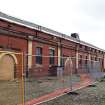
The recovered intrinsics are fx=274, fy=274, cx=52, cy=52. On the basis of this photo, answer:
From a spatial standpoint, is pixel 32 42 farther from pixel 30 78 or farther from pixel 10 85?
pixel 10 85

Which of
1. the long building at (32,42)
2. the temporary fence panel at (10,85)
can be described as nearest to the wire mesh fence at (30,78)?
the temporary fence panel at (10,85)

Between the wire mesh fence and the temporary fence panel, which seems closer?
the temporary fence panel

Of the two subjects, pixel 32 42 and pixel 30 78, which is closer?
pixel 30 78

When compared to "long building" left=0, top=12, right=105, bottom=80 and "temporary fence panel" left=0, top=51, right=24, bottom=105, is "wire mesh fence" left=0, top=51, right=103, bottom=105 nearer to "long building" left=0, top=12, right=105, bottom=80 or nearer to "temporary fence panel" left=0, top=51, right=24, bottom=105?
"temporary fence panel" left=0, top=51, right=24, bottom=105

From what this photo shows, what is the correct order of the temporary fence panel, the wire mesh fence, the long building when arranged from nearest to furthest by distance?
1. the temporary fence panel
2. the wire mesh fence
3. the long building

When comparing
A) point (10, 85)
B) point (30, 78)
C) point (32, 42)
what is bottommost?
point (10, 85)

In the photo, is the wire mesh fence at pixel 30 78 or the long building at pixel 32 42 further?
the long building at pixel 32 42

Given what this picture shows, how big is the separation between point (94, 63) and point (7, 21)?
817 cm

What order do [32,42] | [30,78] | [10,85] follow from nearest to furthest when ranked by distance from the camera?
[10,85]
[30,78]
[32,42]

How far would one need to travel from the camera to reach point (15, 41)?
24.2m

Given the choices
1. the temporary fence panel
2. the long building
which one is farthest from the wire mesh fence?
the long building

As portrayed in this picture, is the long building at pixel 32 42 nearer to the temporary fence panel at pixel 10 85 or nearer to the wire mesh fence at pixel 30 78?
the wire mesh fence at pixel 30 78

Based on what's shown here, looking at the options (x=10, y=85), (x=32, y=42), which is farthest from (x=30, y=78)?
(x=32, y=42)

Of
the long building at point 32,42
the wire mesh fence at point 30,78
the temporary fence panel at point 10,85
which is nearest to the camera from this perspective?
the temporary fence panel at point 10,85
